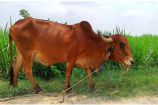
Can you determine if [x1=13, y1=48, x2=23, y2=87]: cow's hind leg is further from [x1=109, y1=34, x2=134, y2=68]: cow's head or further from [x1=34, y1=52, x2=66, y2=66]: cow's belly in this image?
[x1=109, y1=34, x2=134, y2=68]: cow's head

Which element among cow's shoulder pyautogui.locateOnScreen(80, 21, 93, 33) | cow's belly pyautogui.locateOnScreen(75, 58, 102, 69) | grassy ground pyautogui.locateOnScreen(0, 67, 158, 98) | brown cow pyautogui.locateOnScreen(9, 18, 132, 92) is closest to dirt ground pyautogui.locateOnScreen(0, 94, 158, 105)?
grassy ground pyautogui.locateOnScreen(0, 67, 158, 98)

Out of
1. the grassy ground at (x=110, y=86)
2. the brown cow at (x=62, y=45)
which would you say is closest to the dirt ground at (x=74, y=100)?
the grassy ground at (x=110, y=86)

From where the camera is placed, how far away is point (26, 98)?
293 inches

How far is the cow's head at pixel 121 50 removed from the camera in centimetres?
772

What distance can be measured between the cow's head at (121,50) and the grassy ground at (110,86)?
0.56 meters

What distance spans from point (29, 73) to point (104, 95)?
4.77ft

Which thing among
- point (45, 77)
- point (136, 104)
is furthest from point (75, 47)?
point (45, 77)

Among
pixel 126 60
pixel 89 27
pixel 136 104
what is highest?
pixel 89 27

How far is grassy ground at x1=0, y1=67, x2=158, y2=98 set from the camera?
25.5 ft

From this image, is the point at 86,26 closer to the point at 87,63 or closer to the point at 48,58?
the point at 87,63

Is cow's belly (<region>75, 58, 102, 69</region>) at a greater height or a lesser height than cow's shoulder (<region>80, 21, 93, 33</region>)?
lesser

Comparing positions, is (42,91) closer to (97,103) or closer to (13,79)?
(13,79)

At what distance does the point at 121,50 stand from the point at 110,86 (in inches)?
35.0

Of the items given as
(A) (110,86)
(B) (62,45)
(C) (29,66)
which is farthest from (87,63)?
(C) (29,66)
